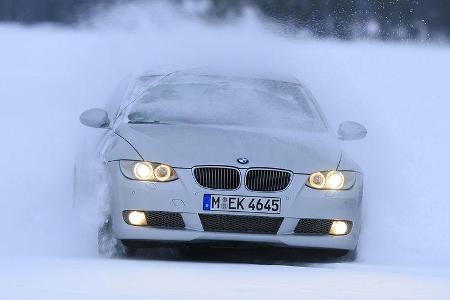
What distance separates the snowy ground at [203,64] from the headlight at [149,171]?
0.47 metres

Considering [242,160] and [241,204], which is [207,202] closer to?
[241,204]

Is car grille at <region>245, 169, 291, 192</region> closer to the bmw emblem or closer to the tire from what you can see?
the bmw emblem

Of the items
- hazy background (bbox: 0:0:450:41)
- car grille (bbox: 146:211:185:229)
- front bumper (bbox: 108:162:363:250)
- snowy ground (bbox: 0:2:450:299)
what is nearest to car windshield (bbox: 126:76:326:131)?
snowy ground (bbox: 0:2:450:299)

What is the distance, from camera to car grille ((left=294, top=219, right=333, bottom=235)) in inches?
307

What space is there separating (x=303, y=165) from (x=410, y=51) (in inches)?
892

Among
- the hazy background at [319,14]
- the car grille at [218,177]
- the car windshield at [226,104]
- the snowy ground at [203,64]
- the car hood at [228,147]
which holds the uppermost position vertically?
the car hood at [228,147]

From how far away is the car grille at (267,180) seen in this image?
777 cm

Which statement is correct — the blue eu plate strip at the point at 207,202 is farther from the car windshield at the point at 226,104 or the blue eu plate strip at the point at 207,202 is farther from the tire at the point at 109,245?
the car windshield at the point at 226,104

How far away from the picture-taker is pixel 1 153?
14.9 meters

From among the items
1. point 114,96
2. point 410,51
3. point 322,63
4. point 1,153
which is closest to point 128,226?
point 114,96

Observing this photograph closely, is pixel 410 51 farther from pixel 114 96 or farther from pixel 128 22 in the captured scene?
pixel 114 96

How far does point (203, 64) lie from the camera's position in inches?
460

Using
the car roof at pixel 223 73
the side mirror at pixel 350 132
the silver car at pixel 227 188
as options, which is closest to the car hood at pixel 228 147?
the silver car at pixel 227 188

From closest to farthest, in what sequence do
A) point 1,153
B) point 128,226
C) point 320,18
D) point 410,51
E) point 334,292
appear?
1. point 334,292
2. point 128,226
3. point 1,153
4. point 410,51
5. point 320,18
